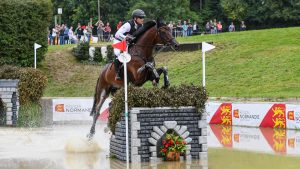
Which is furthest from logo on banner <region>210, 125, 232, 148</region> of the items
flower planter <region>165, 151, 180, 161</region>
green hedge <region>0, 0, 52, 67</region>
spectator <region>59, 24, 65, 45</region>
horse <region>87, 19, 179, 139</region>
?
spectator <region>59, 24, 65, 45</region>

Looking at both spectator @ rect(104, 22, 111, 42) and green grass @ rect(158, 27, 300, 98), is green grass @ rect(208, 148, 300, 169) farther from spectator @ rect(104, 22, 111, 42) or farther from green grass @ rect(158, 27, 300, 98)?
spectator @ rect(104, 22, 111, 42)

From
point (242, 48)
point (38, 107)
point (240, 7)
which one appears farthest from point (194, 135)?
point (240, 7)

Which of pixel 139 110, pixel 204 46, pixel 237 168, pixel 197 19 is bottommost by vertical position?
pixel 237 168

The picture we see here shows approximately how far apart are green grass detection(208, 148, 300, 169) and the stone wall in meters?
0.56

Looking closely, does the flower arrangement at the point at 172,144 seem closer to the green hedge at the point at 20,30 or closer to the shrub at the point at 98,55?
the green hedge at the point at 20,30

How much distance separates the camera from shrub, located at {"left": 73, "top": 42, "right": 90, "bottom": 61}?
151 feet

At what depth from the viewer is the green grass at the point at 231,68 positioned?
3688 cm

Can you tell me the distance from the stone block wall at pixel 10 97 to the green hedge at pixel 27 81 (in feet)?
0.71

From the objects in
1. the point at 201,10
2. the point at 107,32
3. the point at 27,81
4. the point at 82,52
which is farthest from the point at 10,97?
the point at 201,10

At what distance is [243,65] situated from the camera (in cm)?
4147

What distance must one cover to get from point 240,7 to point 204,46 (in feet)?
195

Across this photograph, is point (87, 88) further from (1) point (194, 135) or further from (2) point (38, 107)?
(1) point (194, 135)

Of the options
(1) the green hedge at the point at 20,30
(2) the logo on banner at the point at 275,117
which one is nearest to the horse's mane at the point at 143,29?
(2) the logo on banner at the point at 275,117

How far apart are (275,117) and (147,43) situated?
906 cm
